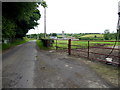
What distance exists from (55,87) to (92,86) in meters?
1.02

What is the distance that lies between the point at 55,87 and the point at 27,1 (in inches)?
227

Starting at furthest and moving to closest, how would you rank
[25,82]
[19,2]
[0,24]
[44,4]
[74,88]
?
[44,4] → [0,24] → [19,2] → [25,82] → [74,88]

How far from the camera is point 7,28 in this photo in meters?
7.89

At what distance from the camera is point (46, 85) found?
232cm

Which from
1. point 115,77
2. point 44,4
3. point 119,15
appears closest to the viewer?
point 115,77

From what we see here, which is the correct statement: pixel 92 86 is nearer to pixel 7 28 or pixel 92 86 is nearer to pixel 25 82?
A: pixel 25 82

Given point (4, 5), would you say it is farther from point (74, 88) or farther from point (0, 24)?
point (74, 88)

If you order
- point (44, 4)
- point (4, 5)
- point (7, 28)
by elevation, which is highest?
point (44, 4)

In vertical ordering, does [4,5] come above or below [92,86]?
above

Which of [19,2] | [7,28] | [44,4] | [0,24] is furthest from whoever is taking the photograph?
[44,4]

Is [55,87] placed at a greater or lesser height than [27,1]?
lesser

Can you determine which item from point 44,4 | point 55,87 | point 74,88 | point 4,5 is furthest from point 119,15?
point 44,4

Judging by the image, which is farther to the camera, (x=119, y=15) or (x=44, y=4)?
(x=44, y=4)

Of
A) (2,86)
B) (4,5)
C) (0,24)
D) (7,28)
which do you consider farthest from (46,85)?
(7,28)
